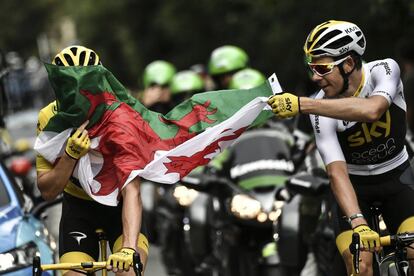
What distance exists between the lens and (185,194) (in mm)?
13500

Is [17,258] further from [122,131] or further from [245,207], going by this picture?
[245,207]

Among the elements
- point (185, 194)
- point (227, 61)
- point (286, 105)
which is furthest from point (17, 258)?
point (227, 61)

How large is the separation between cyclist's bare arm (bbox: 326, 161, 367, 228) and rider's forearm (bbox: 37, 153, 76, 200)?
5.17 feet

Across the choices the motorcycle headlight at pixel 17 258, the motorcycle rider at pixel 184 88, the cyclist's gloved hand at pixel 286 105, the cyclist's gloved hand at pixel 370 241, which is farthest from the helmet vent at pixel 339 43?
the motorcycle rider at pixel 184 88

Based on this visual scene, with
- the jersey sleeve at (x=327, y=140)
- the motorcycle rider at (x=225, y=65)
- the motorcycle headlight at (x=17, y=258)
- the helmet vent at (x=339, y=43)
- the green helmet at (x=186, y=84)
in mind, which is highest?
the helmet vent at (x=339, y=43)

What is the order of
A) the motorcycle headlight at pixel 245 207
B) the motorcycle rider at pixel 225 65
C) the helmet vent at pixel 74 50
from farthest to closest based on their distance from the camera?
the motorcycle rider at pixel 225 65 → the motorcycle headlight at pixel 245 207 → the helmet vent at pixel 74 50

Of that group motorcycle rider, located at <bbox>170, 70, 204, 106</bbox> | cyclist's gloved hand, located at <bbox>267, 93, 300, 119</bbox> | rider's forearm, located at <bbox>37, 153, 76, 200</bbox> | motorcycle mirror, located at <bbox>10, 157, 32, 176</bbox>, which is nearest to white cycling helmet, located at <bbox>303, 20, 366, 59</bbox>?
cyclist's gloved hand, located at <bbox>267, 93, 300, 119</bbox>

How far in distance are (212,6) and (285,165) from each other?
89.6 feet

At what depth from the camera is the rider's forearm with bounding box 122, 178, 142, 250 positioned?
26.7ft

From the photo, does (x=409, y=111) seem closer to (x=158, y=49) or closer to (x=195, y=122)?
(x=195, y=122)

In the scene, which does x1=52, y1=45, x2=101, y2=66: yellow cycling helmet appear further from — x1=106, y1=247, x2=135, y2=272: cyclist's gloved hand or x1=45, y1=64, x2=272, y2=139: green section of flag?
x1=106, y1=247, x2=135, y2=272: cyclist's gloved hand

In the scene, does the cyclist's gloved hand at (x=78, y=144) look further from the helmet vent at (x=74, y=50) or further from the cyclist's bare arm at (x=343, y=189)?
the cyclist's bare arm at (x=343, y=189)

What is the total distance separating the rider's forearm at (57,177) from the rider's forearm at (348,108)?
1.45 m

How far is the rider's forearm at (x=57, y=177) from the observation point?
8.48 metres
